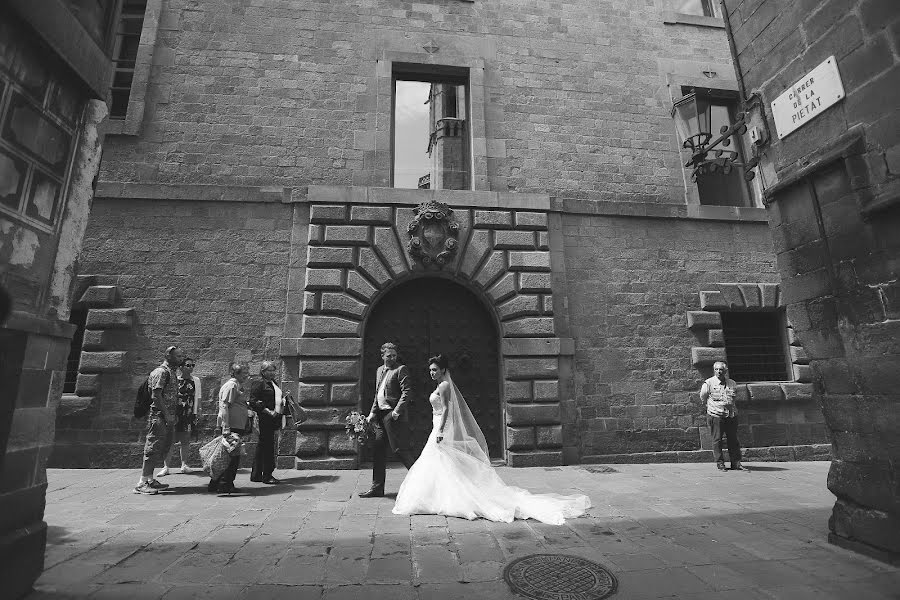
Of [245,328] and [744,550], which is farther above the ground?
[245,328]

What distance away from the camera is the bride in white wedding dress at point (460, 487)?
449 cm

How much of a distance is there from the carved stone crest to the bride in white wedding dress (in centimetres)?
305

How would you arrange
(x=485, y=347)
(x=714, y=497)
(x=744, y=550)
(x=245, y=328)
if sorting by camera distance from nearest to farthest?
(x=744, y=550) < (x=714, y=497) < (x=245, y=328) < (x=485, y=347)

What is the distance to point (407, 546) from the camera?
3.70m

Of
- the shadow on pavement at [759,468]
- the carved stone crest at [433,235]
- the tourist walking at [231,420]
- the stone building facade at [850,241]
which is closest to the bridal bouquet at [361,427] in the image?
the tourist walking at [231,420]

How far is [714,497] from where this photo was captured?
210 inches

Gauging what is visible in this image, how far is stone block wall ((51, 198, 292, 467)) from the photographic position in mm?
7074

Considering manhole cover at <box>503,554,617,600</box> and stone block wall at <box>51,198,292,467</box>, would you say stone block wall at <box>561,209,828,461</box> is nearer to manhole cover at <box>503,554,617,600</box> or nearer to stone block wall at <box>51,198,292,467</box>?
manhole cover at <box>503,554,617,600</box>

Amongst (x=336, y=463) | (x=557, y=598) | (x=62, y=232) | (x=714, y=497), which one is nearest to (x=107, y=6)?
(x=62, y=232)

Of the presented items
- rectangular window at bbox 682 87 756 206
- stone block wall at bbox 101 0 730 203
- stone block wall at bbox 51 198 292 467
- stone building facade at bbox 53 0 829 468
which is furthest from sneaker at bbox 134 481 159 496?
rectangular window at bbox 682 87 756 206

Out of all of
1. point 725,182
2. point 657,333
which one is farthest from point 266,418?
point 725,182

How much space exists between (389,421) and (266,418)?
1.98 metres

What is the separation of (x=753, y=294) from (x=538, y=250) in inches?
172

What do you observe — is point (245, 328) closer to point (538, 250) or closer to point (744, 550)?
point (538, 250)
